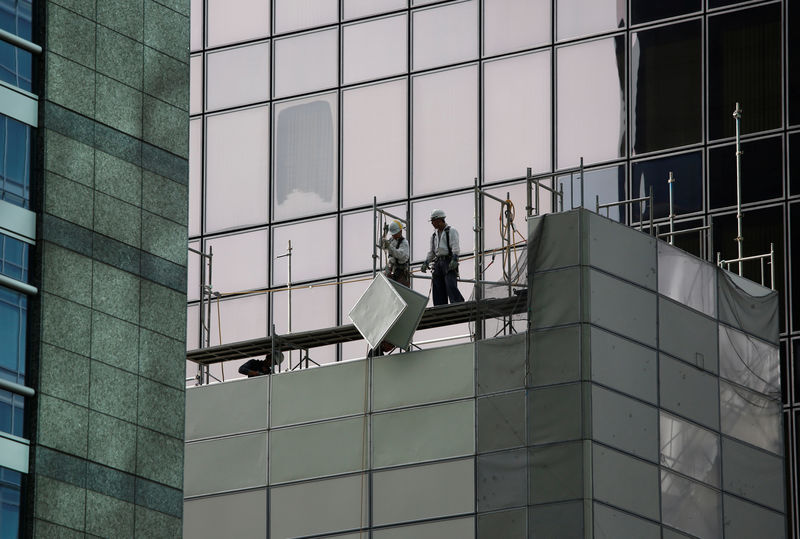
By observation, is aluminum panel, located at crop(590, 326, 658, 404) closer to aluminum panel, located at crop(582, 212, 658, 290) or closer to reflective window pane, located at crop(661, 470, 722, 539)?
aluminum panel, located at crop(582, 212, 658, 290)

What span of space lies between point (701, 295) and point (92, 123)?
1600 cm

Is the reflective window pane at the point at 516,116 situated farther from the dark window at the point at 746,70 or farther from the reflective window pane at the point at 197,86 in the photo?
the reflective window pane at the point at 197,86

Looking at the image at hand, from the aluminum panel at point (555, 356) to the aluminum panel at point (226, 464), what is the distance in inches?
285

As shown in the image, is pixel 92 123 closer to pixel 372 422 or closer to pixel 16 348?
pixel 16 348

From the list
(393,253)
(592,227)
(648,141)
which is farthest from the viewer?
(648,141)

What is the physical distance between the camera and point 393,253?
52.4 metres

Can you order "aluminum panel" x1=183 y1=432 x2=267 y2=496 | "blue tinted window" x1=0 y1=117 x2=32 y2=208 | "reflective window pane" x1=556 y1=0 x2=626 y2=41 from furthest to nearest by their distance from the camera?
"reflective window pane" x1=556 y1=0 x2=626 y2=41, "aluminum panel" x1=183 y1=432 x2=267 y2=496, "blue tinted window" x1=0 y1=117 x2=32 y2=208

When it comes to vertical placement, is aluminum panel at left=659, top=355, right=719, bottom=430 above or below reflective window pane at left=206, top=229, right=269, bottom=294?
below

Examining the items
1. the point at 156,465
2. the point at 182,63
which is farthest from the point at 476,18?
the point at 156,465

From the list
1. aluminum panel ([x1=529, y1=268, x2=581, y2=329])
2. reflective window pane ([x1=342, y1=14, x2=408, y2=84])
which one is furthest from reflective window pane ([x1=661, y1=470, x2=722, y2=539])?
reflective window pane ([x1=342, y1=14, x2=408, y2=84])

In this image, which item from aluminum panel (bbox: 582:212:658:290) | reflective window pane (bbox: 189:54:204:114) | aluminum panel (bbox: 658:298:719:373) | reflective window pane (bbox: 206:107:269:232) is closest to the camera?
aluminum panel (bbox: 582:212:658:290)

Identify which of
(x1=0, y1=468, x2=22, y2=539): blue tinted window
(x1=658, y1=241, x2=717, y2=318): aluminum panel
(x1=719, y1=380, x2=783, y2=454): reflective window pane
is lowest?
(x1=0, y1=468, x2=22, y2=539): blue tinted window

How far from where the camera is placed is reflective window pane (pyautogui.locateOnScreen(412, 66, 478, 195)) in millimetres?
→ 68312

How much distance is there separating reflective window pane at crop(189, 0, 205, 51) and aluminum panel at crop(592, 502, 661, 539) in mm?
31460
